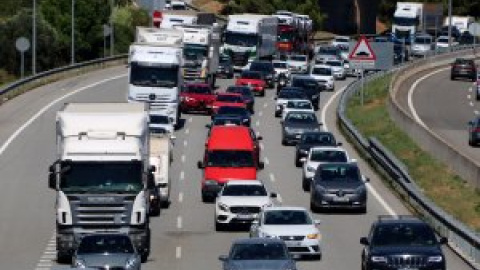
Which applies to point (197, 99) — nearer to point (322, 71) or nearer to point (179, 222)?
point (322, 71)

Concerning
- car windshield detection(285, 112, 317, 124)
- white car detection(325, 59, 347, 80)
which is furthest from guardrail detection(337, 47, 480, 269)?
white car detection(325, 59, 347, 80)

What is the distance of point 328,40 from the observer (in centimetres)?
14612

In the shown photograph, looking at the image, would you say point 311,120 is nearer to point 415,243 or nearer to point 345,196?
point 345,196

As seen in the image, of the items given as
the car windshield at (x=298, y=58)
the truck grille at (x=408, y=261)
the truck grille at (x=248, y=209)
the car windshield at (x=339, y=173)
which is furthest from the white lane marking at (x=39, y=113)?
the truck grille at (x=408, y=261)

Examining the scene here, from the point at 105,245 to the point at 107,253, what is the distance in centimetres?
46

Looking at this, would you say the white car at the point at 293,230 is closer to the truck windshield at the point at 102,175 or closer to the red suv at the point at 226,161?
the truck windshield at the point at 102,175

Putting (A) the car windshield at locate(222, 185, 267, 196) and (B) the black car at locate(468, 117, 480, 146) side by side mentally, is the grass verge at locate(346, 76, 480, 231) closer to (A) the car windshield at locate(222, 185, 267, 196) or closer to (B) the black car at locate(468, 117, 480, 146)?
(B) the black car at locate(468, 117, 480, 146)

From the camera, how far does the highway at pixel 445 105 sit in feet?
232

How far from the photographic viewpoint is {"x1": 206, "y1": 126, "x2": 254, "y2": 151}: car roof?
5034cm

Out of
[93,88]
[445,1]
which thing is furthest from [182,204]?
[445,1]

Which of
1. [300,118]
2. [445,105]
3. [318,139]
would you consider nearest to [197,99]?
[300,118]

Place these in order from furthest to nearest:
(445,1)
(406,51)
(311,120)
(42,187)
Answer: (445,1), (406,51), (311,120), (42,187)

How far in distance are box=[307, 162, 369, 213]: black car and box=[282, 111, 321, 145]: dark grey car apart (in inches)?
653

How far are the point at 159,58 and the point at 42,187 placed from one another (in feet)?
50.5
